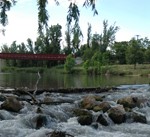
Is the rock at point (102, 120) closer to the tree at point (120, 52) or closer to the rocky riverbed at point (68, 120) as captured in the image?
the rocky riverbed at point (68, 120)

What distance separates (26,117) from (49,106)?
2.88 m

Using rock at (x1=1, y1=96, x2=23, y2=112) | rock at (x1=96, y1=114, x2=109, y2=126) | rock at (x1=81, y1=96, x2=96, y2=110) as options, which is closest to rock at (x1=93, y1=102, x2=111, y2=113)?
rock at (x1=81, y1=96, x2=96, y2=110)

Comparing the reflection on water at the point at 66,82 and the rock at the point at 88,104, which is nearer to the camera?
the rock at the point at 88,104

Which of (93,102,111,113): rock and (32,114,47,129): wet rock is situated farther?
(93,102,111,113): rock

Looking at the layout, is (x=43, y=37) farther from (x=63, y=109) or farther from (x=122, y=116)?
(x=63, y=109)

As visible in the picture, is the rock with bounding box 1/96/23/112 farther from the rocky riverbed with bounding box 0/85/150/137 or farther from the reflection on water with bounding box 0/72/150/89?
the reflection on water with bounding box 0/72/150/89

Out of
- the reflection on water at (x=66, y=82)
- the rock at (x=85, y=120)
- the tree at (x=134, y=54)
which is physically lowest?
the reflection on water at (x=66, y=82)

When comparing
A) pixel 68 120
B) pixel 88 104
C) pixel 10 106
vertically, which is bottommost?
pixel 68 120

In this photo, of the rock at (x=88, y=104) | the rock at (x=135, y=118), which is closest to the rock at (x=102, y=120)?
the rock at (x=135, y=118)

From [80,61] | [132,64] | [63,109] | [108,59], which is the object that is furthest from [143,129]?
[80,61]

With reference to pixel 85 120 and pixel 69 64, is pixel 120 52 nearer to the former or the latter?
pixel 69 64

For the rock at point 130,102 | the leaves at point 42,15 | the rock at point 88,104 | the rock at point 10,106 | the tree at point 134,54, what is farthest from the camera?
the tree at point 134,54

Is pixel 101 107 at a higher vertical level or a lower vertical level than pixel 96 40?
lower

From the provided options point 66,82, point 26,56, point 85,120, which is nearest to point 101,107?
point 85,120
